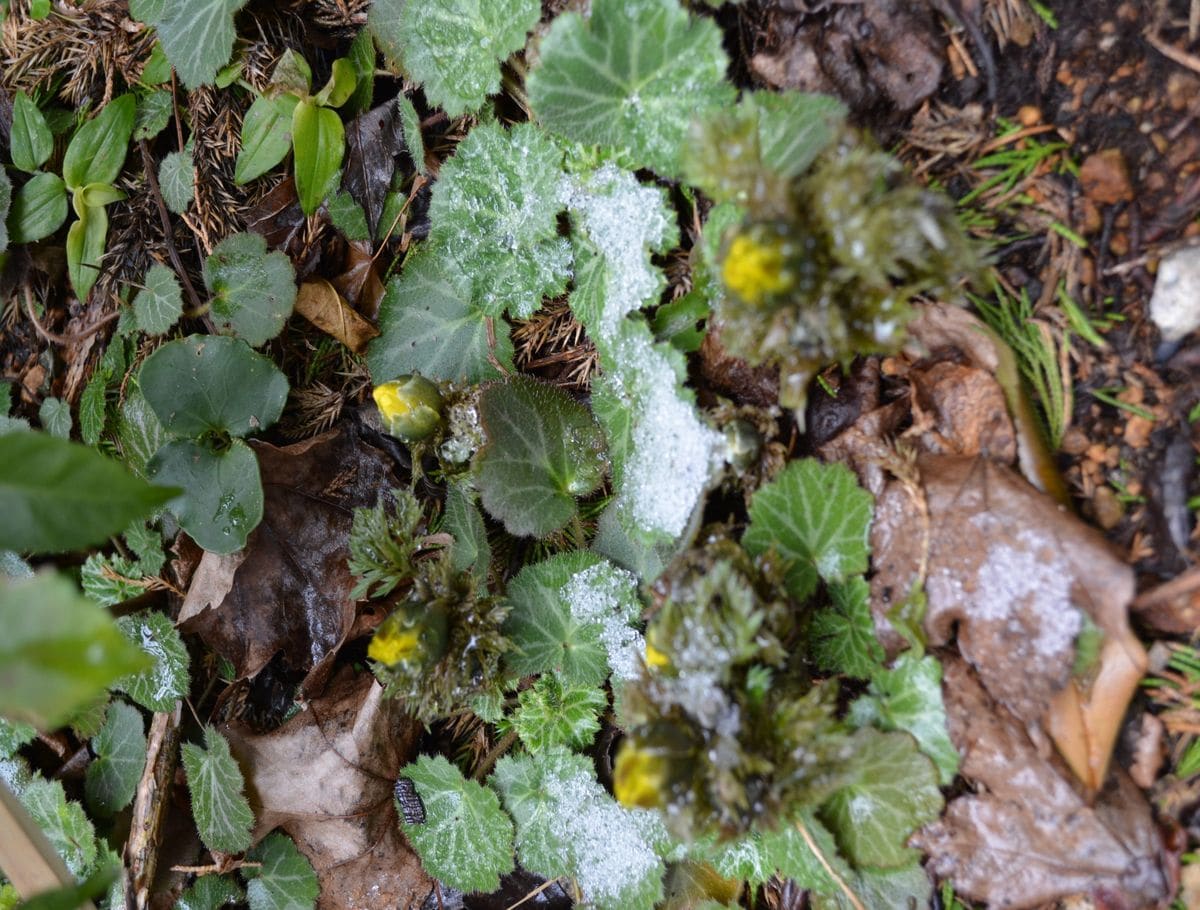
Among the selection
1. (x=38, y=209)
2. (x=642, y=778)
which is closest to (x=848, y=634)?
(x=642, y=778)

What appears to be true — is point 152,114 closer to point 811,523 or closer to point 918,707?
point 811,523

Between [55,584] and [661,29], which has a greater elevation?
[661,29]

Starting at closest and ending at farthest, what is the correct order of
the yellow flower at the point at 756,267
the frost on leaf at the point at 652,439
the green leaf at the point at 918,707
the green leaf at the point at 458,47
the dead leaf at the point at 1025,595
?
the yellow flower at the point at 756,267
the dead leaf at the point at 1025,595
the green leaf at the point at 918,707
the frost on leaf at the point at 652,439
the green leaf at the point at 458,47

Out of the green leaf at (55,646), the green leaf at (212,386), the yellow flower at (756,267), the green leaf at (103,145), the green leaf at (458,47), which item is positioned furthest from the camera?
the green leaf at (103,145)

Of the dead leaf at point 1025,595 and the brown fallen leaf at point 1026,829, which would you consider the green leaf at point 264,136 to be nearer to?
the dead leaf at point 1025,595

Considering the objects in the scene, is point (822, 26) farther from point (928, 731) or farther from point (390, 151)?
point (928, 731)

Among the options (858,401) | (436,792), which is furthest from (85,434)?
(858,401)

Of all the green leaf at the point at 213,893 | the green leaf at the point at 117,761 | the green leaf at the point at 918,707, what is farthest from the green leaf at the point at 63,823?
the green leaf at the point at 918,707
